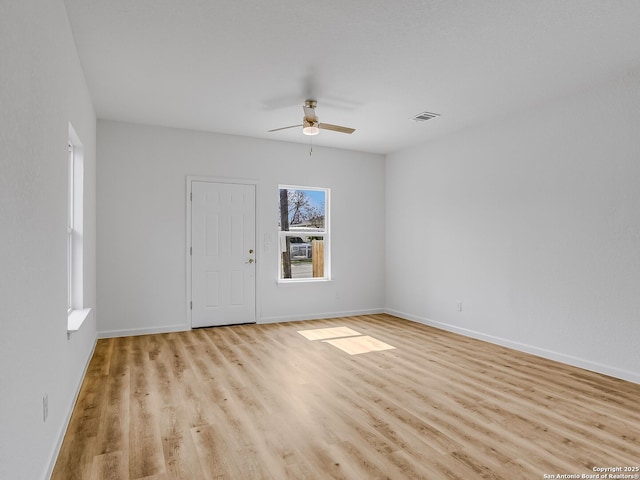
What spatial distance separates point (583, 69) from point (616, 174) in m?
0.99

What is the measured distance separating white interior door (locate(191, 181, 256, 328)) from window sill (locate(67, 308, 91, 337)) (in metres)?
1.90

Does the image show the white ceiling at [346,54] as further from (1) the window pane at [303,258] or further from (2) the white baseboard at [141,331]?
(2) the white baseboard at [141,331]

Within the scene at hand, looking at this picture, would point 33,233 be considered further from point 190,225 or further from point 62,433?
point 190,225

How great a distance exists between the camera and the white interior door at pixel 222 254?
550 cm

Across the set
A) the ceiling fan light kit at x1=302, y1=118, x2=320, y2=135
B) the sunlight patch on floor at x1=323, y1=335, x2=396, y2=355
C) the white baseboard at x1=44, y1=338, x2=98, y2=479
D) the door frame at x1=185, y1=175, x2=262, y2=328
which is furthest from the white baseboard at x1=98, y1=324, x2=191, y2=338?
the ceiling fan light kit at x1=302, y1=118, x2=320, y2=135

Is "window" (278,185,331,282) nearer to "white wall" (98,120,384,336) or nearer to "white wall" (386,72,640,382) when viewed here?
"white wall" (98,120,384,336)

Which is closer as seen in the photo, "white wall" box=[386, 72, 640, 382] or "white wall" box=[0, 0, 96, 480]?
"white wall" box=[0, 0, 96, 480]

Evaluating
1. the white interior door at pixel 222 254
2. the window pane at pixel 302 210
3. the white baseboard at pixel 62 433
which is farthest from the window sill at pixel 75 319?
the window pane at pixel 302 210

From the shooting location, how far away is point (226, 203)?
5.68 m

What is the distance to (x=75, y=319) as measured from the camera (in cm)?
320

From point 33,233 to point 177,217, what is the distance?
3.65m

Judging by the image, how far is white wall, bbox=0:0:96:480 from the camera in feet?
4.64

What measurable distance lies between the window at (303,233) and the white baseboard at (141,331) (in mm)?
1579

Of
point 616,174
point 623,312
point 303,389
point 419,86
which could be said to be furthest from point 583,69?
point 303,389
